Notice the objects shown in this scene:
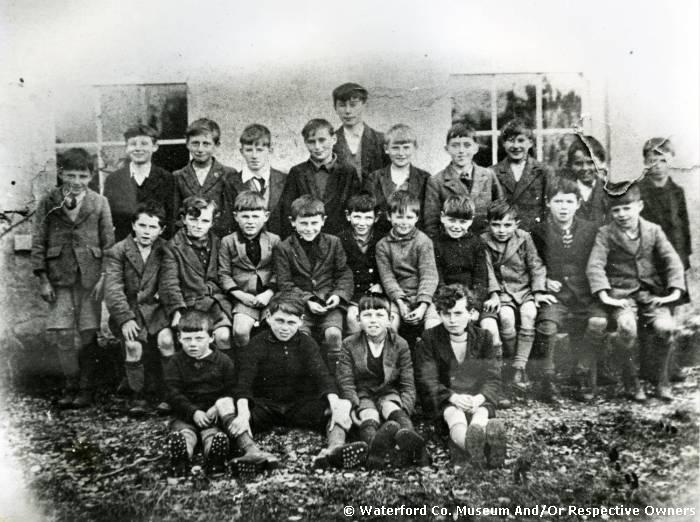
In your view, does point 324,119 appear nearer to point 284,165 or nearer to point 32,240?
point 284,165

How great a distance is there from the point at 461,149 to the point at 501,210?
445 mm

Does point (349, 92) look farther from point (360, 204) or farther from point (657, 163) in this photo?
point (657, 163)

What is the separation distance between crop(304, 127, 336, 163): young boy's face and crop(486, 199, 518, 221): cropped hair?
104 centimetres

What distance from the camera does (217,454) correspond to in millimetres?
3941

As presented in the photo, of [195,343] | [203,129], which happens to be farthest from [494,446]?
[203,129]

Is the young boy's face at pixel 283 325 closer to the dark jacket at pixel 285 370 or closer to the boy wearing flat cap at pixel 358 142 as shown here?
the dark jacket at pixel 285 370

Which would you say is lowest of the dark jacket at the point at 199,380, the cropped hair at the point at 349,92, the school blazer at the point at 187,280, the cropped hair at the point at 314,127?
the dark jacket at the point at 199,380

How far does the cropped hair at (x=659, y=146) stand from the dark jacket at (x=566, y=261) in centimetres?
66

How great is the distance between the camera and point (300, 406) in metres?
4.04

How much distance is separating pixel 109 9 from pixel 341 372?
8.48 ft

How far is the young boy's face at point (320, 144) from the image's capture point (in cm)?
412

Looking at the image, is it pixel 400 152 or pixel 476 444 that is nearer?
pixel 476 444

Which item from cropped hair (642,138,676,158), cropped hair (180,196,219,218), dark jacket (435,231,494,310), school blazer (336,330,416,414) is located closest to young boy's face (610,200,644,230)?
cropped hair (642,138,676,158)

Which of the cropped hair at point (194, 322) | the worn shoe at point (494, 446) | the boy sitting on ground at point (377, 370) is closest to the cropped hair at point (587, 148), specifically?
the boy sitting on ground at point (377, 370)
